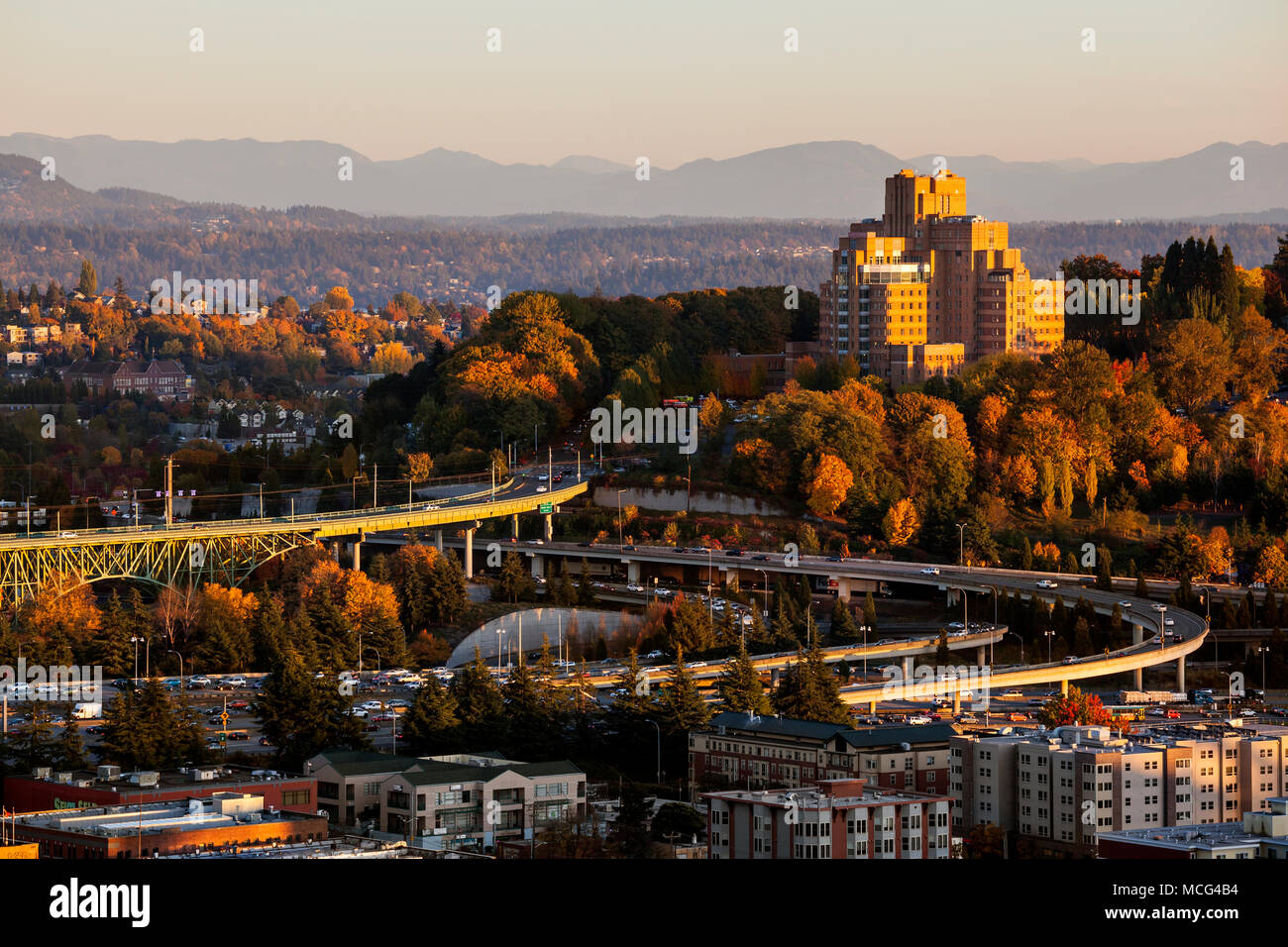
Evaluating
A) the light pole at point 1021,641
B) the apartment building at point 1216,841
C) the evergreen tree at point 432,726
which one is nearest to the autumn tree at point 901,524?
the light pole at point 1021,641

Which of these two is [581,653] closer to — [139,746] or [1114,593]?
[1114,593]

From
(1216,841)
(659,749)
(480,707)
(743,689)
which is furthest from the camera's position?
(743,689)

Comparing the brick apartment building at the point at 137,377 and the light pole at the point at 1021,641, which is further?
the brick apartment building at the point at 137,377

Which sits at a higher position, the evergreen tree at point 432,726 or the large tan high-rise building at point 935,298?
the large tan high-rise building at point 935,298

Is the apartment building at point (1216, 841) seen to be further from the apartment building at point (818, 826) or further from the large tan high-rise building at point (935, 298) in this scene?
the large tan high-rise building at point (935, 298)

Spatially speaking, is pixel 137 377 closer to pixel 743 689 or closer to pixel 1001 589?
pixel 1001 589

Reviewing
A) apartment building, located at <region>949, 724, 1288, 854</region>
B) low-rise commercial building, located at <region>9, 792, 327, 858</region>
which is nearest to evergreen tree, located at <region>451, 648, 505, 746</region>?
apartment building, located at <region>949, 724, 1288, 854</region>

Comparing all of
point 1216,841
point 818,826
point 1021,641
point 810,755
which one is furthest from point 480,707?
point 1021,641

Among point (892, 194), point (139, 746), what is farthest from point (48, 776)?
point (892, 194)
